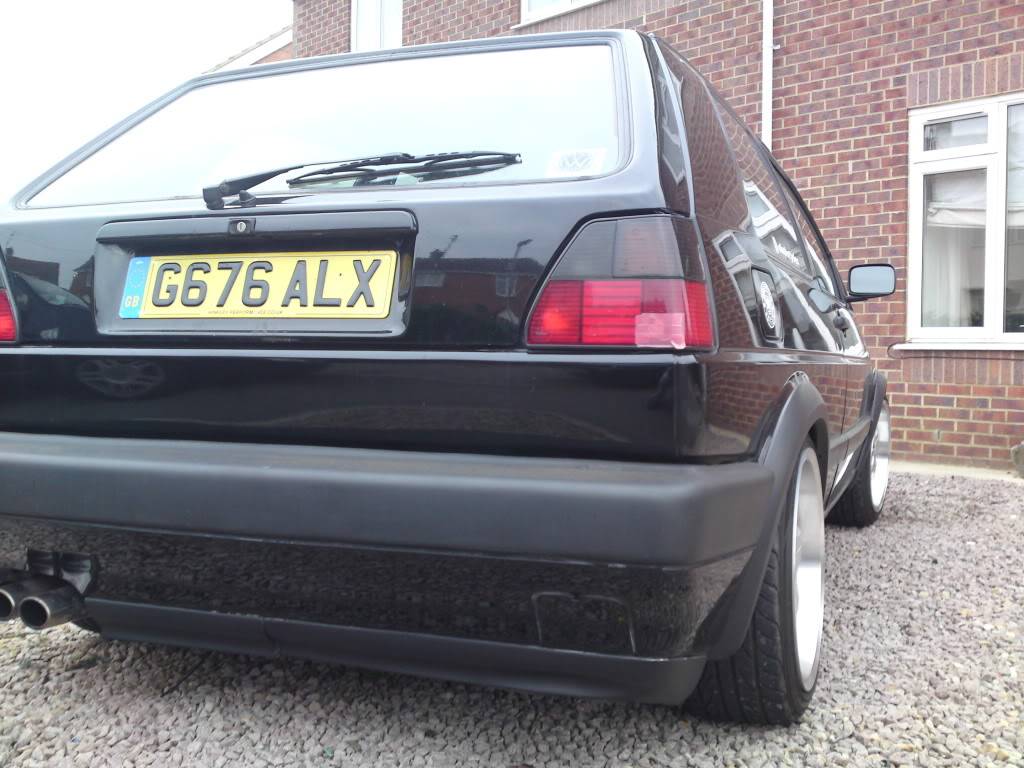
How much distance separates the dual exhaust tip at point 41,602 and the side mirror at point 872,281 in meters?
3.15

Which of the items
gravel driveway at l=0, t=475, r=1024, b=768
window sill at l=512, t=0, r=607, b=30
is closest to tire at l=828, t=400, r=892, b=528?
gravel driveway at l=0, t=475, r=1024, b=768

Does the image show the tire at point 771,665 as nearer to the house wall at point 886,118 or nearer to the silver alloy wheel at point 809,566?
the silver alloy wheel at point 809,566

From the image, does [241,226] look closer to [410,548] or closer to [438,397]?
[438,397]

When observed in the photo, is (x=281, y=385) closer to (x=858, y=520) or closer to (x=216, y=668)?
(x=216, y=668)

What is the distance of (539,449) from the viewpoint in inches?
59.5

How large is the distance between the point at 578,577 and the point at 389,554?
0.32 m

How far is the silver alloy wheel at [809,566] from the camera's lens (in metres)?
2.11

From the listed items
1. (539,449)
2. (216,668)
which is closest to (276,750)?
(216,668)

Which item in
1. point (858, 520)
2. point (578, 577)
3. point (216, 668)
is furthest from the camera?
point (858, 520)

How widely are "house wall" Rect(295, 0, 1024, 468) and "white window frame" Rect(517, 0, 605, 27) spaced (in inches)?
62.8

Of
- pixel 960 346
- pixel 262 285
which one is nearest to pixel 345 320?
pixel 262 285

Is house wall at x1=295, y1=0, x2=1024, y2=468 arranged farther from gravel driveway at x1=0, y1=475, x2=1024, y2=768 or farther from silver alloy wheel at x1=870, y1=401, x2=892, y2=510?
gravel driveway at x1=0, y1=475, x2=1024, y2=768

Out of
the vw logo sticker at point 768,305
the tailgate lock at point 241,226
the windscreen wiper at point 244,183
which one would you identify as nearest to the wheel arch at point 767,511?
the vw logo sticker at point 768,305

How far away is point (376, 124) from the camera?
194 centimetres
